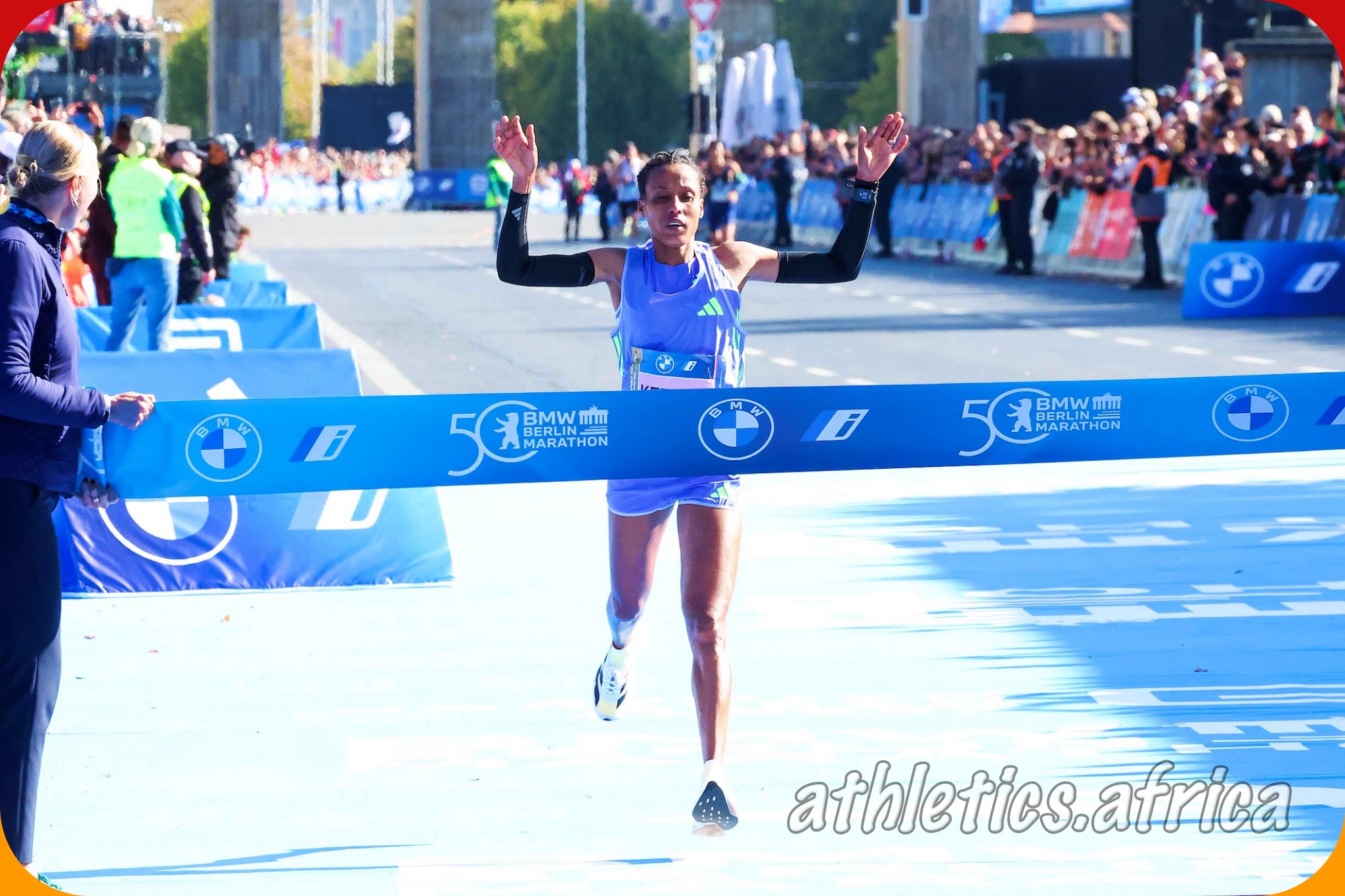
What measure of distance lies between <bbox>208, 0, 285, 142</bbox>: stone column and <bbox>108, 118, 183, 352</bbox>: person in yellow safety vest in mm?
62514

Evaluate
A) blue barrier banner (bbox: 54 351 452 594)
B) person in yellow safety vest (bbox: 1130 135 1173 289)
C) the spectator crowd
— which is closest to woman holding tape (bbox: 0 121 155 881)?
blue barrier banner (bbox: 54 351 452 594)

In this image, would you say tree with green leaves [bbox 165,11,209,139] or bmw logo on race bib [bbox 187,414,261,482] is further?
tree with green leaves [bbox 165,11,209,139]

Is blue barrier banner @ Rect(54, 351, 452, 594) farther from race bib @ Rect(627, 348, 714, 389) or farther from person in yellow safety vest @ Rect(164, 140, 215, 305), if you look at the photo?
person in yellow safety vest @ Rect(164, 140, 215, 305)

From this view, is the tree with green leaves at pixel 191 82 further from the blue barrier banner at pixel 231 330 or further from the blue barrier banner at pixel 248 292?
the blue barrier banner at pixel 231 330

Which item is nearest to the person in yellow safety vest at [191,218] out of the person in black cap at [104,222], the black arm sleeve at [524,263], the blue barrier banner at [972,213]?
the person in black cap at [104,222]

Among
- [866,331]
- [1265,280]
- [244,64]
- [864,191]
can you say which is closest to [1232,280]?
[1265,280]

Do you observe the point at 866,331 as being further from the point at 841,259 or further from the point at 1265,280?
the point at 841,259

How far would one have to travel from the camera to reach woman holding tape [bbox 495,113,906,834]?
5.74 meters

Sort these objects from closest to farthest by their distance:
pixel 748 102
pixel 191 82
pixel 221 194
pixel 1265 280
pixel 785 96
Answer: pixel 221 194
pixel 1265 280
pixel 785 96
pixel 748 102
pixel 191 82

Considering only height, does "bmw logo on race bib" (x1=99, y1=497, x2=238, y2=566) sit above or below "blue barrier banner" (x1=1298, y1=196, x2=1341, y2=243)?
below

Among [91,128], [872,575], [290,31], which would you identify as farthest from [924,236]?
[290,31]

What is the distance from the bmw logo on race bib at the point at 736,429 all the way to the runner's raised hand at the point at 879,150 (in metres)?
0.69

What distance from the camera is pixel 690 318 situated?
18.9 feet

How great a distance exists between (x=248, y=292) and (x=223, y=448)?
12242mm
